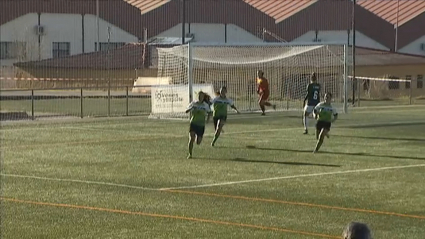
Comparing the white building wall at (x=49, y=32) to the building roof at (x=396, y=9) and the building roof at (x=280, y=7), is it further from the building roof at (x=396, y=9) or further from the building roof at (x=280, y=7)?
the building roof at (x=396, y=9)

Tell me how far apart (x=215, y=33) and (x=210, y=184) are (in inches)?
2288

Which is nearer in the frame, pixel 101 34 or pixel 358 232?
pixel 358 232

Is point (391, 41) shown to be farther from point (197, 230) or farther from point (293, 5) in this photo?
point (197, 230)

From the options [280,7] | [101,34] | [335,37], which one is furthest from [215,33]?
[335,37]

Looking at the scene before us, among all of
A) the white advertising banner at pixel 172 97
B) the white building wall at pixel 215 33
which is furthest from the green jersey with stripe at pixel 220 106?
the white building wall at pixel 215 33

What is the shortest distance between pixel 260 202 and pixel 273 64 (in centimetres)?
2950

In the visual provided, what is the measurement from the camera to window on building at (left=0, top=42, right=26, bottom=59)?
71812 millimetres

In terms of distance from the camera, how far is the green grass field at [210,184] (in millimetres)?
15227

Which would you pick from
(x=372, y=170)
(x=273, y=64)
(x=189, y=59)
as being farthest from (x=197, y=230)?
(x=273, y=64)

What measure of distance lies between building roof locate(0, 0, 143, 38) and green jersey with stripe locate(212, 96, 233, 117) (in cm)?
4516

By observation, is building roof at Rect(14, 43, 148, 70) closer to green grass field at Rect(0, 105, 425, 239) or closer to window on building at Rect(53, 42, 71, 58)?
window on building at Rect(53, 42, 71, 58)

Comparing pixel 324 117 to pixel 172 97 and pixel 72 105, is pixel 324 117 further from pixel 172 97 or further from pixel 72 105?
pixel 72 105

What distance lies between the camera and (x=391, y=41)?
265 feet

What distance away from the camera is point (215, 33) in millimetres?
77500
